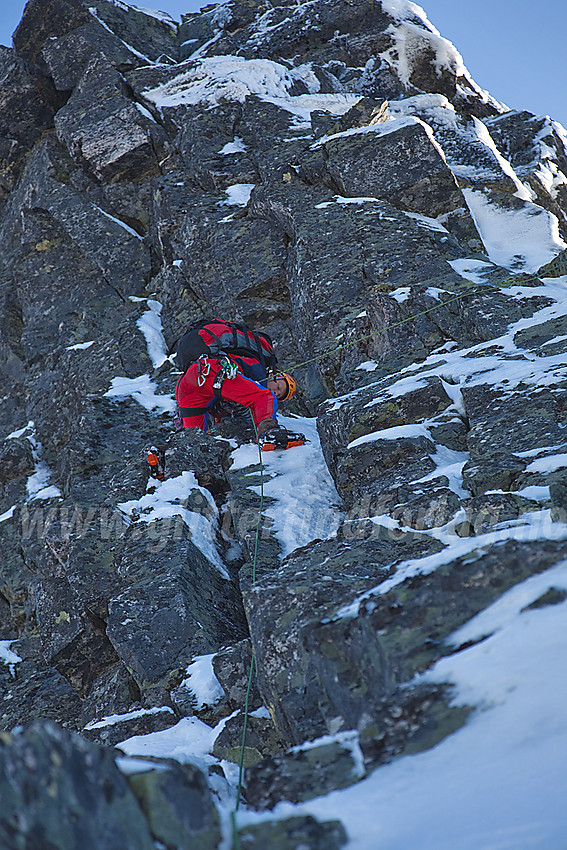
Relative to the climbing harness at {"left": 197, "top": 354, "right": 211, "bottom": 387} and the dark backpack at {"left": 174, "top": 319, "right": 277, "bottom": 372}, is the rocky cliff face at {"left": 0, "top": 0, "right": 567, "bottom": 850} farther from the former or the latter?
the dark backpack at {"left": 174, "top": 319, "right": 277, "bottom": 372}

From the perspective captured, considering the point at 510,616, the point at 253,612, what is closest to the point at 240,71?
the point at 253,612

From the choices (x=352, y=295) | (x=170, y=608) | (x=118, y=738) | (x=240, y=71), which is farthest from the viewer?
(x=240, y=71)

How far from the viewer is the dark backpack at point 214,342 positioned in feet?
30.8

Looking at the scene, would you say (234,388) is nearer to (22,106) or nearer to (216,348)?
(216,348)

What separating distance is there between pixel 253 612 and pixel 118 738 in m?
2.25

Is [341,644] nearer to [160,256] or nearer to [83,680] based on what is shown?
[83,680]

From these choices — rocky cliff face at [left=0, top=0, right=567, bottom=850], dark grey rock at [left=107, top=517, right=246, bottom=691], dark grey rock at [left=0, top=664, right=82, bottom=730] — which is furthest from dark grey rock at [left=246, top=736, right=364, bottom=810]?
dark grey rock at [left=0, top=664, right=82, bottom=730]

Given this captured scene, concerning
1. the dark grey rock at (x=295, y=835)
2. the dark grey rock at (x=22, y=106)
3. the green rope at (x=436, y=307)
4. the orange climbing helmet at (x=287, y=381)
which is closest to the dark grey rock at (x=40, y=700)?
the orange climbing helmet at (x=287, y=381)

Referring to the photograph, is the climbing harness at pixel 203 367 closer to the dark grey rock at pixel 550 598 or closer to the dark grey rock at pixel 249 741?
the dark grey rock at pixel 249 741

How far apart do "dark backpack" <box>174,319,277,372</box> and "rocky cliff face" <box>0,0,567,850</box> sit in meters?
1.24

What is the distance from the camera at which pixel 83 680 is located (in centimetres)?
795

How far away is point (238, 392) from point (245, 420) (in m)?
0.59

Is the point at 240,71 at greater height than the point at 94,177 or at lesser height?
greater

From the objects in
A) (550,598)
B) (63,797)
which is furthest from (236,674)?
(63,797)
